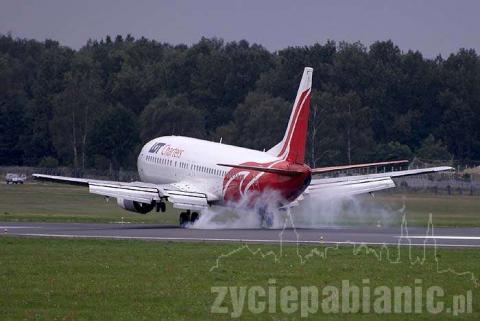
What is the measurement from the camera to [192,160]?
68.4 metres

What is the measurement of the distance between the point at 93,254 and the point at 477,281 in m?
13.0

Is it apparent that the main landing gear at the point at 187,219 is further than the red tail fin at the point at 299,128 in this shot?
Yes

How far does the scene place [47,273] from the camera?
36.2 m

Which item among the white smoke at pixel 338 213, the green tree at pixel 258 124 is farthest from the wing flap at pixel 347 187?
the green tree at pixel 258 124

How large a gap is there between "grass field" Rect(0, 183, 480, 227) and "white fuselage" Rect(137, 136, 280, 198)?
257 centimetres

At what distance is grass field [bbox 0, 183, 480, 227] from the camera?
68250 millimetres

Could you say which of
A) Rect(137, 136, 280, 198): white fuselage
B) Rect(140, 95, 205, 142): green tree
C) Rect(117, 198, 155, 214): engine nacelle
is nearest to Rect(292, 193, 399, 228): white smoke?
Rect(137, 136, 280, 198): white fuselage

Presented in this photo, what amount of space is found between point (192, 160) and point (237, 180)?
639 centimetres

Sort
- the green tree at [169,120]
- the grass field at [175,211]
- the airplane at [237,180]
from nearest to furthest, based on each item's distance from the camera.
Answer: the airplane at [237,180], the grass field at [175,211], the green tree at [169,120]

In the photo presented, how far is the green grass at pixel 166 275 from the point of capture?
29.3 m

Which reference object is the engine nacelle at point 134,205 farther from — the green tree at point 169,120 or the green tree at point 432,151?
the green tree at point 169,120

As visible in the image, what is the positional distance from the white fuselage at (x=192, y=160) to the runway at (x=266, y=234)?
4.56 meters

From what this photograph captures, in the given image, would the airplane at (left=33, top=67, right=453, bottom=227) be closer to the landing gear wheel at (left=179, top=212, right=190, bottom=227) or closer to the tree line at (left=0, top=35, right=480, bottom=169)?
the landing gear wheel at (left=179, top=212, right=190, bottom=227)

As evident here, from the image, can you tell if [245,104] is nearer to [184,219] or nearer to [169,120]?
[169,120]
